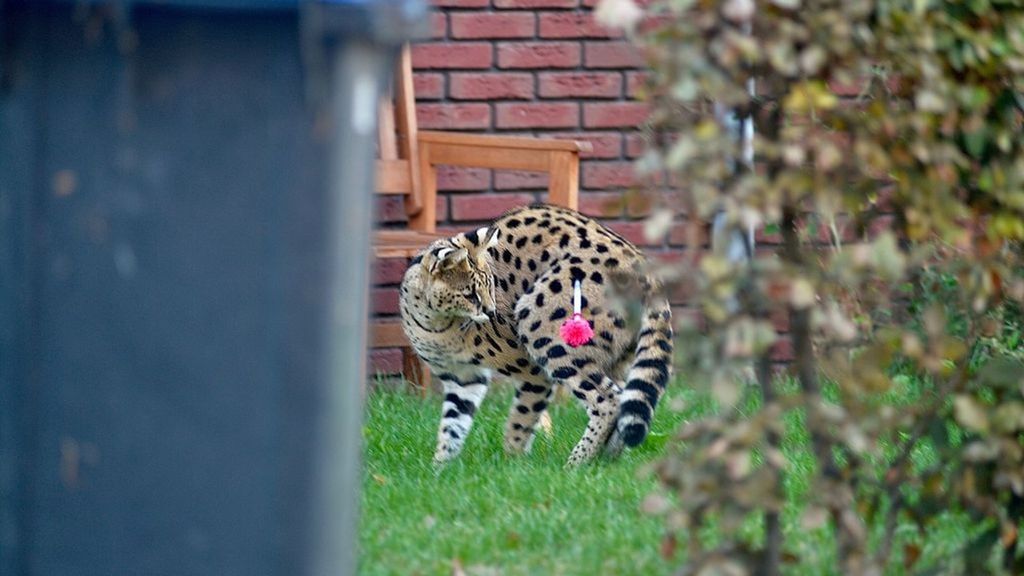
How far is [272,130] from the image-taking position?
2.53 meters

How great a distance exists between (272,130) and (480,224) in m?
4.40

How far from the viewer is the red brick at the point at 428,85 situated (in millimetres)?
6766

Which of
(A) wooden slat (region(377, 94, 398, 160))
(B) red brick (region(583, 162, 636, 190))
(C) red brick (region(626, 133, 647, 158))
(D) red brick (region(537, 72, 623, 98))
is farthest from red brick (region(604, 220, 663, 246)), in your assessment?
(A) wooden slat (region(377, 94, 398, 160))

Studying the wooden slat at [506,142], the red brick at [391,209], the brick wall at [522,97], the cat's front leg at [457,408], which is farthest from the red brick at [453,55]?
the cat's front leg at [457,408]

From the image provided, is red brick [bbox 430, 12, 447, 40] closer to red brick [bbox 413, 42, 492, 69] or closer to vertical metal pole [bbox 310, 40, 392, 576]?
red brick [bbox 413, 42, 492, 69]

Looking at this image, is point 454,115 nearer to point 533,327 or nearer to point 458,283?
point 458,283

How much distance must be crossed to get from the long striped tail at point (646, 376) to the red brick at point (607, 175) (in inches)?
60.4

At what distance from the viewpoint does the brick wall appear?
678 centimetres

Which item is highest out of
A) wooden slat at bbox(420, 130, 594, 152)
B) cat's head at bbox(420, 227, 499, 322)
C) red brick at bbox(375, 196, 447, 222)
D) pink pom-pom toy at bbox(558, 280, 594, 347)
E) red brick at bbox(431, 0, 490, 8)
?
red brick at bbox(431, 0, 490, 8)

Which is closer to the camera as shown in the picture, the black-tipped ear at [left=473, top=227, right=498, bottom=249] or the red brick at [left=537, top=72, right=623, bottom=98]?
the black-tipped ear at [left=473, top=227, right=498, bottom=249]

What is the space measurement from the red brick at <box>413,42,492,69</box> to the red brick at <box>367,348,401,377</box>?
1.26m

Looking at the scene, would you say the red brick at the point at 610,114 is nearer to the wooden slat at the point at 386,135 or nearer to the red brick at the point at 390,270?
the wooden slat at the point at 386,135

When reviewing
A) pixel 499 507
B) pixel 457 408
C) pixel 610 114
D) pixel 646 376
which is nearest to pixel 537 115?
pixel 610 114

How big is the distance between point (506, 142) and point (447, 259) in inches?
29.6
